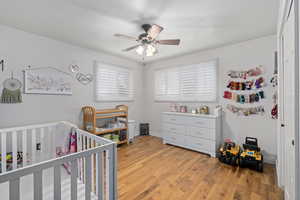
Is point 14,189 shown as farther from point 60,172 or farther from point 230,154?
point 230,154

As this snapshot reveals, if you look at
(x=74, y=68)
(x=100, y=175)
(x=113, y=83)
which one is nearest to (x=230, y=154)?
(x=100, y=175)

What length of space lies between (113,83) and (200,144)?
8.23 ft

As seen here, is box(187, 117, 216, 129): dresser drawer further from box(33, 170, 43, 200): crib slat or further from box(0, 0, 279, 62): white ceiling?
box(33, 170, 43, 200): crib slat

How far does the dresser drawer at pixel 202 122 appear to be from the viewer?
2615 millimetres

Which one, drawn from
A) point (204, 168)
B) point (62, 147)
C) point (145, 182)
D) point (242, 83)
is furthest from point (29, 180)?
point (242, 83)

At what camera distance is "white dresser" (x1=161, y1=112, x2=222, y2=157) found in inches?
103

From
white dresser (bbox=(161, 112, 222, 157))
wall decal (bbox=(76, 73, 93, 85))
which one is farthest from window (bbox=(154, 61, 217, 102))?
wall decal (bbox=(76, 73, 93, 85))

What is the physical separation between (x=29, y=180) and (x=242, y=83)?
353cm

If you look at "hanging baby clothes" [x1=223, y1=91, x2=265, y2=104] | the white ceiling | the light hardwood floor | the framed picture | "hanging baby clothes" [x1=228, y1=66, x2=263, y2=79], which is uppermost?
the white ceiling

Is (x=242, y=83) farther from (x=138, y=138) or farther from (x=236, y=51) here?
(x=138, y=138)

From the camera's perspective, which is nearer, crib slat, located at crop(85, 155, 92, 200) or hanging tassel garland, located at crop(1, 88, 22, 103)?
crib slat, located at crop(85, 155, 92, 200)

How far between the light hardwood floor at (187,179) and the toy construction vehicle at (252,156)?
10 centimetres

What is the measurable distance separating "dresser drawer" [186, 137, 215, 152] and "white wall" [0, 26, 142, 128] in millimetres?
2225

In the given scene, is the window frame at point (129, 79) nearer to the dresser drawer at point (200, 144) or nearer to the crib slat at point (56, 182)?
the dresser drawer at point (200, 144)
